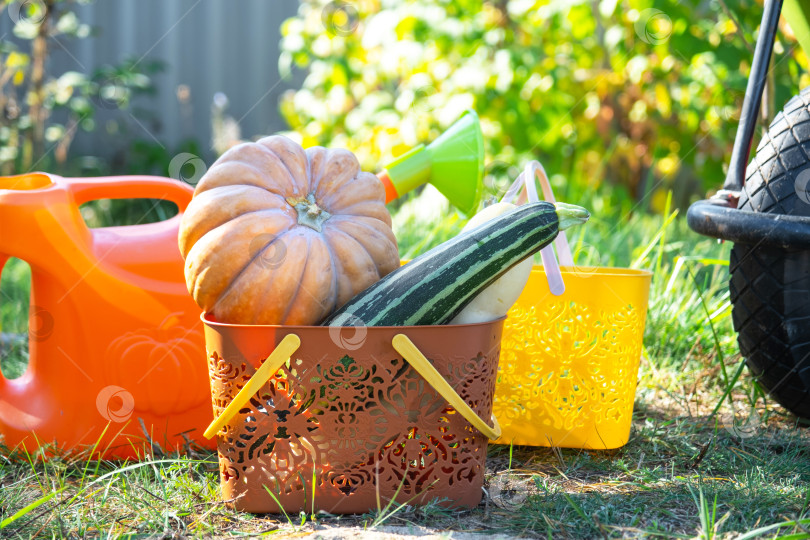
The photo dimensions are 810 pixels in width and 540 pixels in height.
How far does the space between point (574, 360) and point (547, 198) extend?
1.14 ft

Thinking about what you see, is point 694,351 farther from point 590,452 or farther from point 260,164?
point 260,164

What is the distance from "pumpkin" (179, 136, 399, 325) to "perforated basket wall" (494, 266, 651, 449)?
0.32 meters

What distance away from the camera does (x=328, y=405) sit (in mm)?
1144

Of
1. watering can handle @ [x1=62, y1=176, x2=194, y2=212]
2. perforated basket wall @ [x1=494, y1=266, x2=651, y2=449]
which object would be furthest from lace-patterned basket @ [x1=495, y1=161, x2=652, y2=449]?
watering can handle @ [x1=62, y1=176, x2=194, y2=212]

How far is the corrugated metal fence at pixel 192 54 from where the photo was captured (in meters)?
5.44

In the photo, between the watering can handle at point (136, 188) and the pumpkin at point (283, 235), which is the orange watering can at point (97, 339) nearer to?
the watering can handle at point (136, 188)

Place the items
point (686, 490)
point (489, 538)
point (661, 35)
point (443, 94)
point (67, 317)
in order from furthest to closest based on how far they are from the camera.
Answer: point (443, 94), point (661, 35), point (67, 317), point (686, 490), point (489, 538)

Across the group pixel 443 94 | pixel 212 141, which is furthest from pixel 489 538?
pixel 212 141

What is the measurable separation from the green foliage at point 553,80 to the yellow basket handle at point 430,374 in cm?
222

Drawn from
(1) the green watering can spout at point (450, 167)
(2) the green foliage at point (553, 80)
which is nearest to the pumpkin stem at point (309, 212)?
(1) the green watering can spout at point (450, 167)

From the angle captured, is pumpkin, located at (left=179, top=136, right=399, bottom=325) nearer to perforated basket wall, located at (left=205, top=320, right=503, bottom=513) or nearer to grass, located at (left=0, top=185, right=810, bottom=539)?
perforated basket wall, located at (left=205, top=320, right=503, bottom=513)

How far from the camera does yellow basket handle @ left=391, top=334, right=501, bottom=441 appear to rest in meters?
1.12

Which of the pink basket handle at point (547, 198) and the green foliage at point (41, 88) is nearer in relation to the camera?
the pink basket handle at point (547, 198)

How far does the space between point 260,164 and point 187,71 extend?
15.4ft
